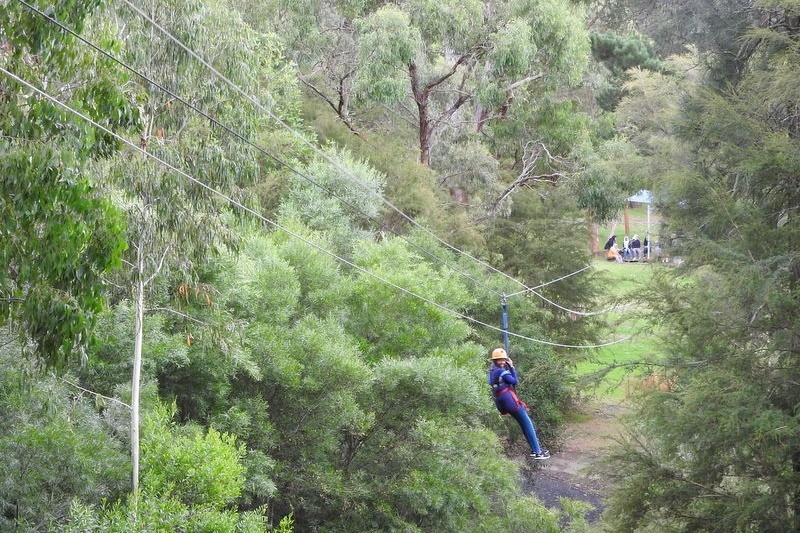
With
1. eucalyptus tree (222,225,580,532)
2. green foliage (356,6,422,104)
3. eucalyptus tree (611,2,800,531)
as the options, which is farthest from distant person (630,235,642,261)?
eucalyptus tree (611,2,800,531)

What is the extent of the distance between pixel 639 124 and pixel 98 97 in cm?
3343

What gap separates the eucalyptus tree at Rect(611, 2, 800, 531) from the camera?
45.6ft

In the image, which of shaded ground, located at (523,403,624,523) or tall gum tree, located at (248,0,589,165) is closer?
tall gum tree, located at (248,0,589,165)

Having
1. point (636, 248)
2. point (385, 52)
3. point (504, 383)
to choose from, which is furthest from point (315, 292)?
point (636, 248)

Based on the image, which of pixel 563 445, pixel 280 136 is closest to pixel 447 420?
pixel 280 136

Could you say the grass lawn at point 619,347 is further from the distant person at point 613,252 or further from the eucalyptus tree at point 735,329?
the eucalyptus tree at point 735,329

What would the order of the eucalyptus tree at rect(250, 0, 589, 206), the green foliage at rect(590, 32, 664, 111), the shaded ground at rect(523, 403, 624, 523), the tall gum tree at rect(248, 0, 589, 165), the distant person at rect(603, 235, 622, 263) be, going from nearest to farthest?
the tall gum tree at rect(248, 0, 589, 165)
the eucalyptus tree at rect(250, 0, 589, 206)
the shaded ground at rect(523, 403, 624, 523)
the distant person at rect(603, 235, 622, 263)
the green foliage at rect(590, 32, 664, 111)

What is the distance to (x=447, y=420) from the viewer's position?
16.7m

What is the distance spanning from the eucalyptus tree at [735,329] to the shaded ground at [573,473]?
7.51 meters

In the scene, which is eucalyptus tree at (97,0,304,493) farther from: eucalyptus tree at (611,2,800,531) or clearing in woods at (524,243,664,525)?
clearing in woods at (524,243,664,525)

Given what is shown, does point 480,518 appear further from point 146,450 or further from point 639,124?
point 639,124

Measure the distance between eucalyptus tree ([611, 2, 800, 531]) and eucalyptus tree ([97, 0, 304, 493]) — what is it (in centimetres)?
737

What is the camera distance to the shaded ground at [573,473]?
24953mm

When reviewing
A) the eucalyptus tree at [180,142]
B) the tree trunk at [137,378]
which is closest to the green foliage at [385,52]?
the eucalyptus tree at [180,142]
